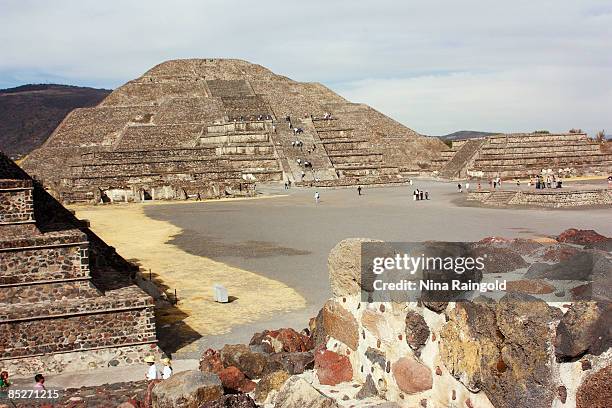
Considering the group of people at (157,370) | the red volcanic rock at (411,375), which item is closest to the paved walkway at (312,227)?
the group of people at (157,370)

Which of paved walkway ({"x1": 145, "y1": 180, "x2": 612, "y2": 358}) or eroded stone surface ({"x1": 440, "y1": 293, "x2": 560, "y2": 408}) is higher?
eroded stone surface ({"x1": 440, "y1": 293, "x2": 560, "y2": 408})

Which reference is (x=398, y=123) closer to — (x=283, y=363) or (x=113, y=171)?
(x=113, y=171)

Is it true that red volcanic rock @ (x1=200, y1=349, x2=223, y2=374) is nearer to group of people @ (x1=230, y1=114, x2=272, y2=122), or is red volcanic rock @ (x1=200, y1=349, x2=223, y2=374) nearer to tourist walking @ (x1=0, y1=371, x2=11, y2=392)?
tourist walking @ (x1=0, y1=371, x2=11, y2=392)

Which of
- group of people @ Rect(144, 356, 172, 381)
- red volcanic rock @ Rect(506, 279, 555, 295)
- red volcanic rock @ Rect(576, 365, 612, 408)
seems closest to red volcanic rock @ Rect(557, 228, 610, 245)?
red volcanic rock @ Rect(506, 279, 555, 295)

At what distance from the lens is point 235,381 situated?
7164mm

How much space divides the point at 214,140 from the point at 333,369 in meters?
56.7

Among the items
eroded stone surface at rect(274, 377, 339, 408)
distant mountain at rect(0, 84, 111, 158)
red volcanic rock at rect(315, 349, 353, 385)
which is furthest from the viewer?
distant mountain at rect(0, 84, 111, 158)

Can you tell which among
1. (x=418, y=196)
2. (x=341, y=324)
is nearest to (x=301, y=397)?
(x=341, y=324)

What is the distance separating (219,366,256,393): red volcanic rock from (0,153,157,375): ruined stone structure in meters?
4.30

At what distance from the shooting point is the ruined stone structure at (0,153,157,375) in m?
10.5

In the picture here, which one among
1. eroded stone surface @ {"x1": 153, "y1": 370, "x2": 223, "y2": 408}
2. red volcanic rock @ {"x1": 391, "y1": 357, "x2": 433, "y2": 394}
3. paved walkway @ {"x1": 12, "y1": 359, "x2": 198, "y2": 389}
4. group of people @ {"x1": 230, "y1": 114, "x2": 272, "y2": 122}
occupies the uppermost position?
group of people @ {"x1": 230, "y1": 114, "x2": 272, "y2": 122}

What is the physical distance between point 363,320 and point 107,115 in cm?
7083

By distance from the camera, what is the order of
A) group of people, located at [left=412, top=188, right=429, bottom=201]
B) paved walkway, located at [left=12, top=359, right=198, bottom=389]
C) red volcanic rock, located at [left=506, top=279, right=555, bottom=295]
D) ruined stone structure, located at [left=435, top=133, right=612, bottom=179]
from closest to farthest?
1. red volcanic rock, located at [left=506, top=279, right=555, bottom=295]
2. paved walkway, located at [left=12, top=359, right=198, bottom=389]
3. group of people, located at [left=412, top=188, right=429, bottom=201]
4. ruined stone structure, located at [left=435, top=133, right=612, bottom=179]

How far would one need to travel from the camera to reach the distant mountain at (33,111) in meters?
126
